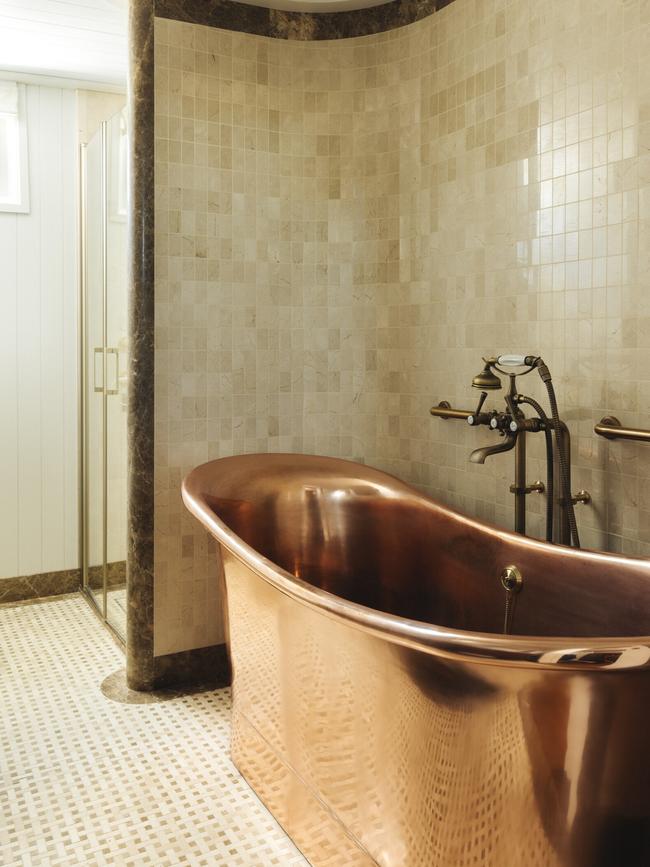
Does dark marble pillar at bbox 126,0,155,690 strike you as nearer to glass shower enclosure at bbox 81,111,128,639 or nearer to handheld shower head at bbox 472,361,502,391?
glass shower enclosure at bbox 81,111,128,639

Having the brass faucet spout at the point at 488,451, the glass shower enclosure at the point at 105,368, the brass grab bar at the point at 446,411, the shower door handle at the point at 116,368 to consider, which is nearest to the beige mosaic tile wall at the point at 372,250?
the brass grab bar at the point at 446,411

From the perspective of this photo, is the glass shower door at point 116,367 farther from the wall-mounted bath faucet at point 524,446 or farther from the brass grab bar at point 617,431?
the brass grab bar at point 617,431

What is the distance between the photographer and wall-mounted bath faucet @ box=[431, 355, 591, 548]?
201cm

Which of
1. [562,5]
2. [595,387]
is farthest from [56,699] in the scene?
[562,5]

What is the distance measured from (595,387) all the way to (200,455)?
1.37 m

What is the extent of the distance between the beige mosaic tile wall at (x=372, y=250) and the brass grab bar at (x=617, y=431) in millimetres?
75

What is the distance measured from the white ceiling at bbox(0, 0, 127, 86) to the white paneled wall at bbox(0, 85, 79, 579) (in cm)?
21

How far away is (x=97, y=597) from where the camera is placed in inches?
137

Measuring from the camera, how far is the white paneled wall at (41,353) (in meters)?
3.49

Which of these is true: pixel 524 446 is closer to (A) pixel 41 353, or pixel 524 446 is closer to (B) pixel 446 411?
(B) pixel 446 411

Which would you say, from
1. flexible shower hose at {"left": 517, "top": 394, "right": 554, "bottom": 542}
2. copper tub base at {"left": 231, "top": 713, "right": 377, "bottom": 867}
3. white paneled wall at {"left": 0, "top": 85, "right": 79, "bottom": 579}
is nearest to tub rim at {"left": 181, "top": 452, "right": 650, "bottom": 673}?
copper tub base at {"left": 231, "top": 713, "right": 377, "bottom": 867}

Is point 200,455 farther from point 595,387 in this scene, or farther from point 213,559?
point 595,387

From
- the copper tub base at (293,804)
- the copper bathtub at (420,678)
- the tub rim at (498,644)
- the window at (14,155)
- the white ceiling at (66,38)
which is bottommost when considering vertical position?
the copper tub base at (293,804)

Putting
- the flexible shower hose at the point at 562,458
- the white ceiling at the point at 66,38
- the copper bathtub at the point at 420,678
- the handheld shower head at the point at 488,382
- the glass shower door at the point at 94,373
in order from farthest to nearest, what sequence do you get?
1. the glass shower door at the point at 94,373
2. the white ceiling at the point at 66,38
3. the handheld shower head at the point at 488,382
4. the flexible shower hose at the point at 562,458
5. the copper bathtub at the point at 420,678
